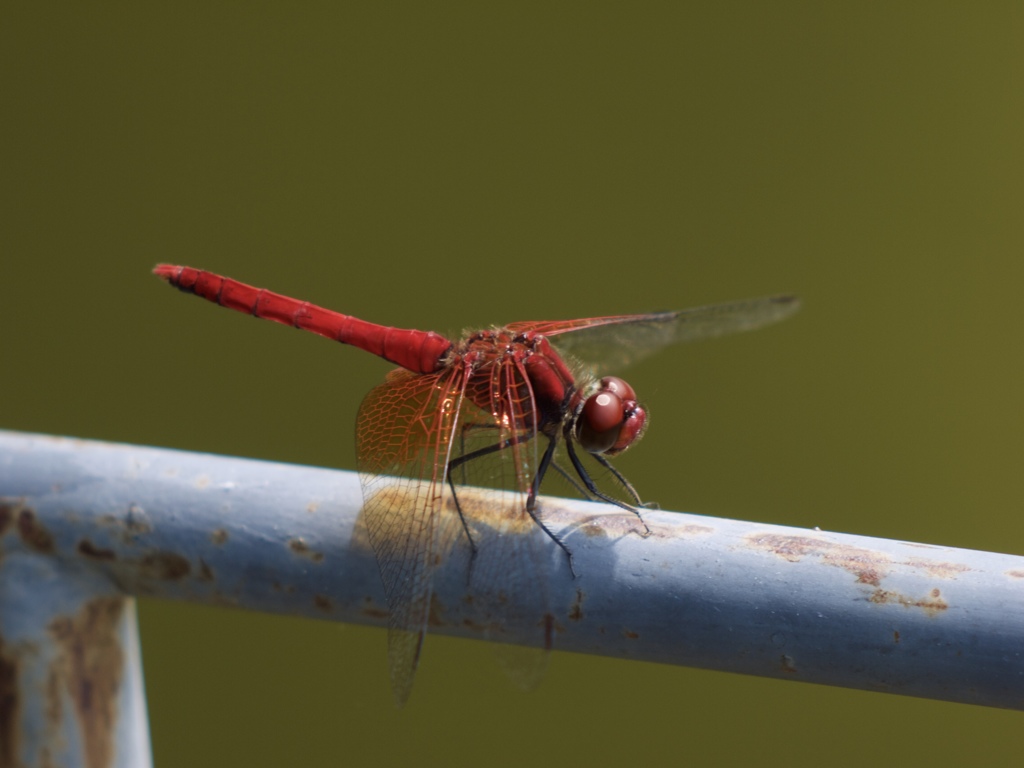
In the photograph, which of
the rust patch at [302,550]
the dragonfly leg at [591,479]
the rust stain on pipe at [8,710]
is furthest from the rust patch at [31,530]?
the dragonfly leg at [591,479]

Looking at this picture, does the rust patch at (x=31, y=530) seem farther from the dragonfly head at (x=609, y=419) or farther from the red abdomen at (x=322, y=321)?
the dragonfly head at (x=609, y=419)

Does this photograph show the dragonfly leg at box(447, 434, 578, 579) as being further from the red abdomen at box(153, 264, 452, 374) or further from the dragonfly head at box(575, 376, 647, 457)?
the red abdomen at box(153, 264, 452, 374)

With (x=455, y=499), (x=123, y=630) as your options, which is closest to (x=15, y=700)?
(x=123, y=630)

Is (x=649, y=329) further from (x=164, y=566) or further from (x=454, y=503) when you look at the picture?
(x=164, y=566)

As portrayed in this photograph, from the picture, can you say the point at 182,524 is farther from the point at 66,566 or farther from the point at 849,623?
the point at 849,623

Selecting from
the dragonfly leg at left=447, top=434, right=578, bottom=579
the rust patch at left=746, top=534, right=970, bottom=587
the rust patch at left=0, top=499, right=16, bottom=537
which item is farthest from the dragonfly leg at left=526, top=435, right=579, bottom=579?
the rust patch at left=0, top=499, right=16, bottom=537

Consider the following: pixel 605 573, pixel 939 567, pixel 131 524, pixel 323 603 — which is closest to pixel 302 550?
pixel 323 603
